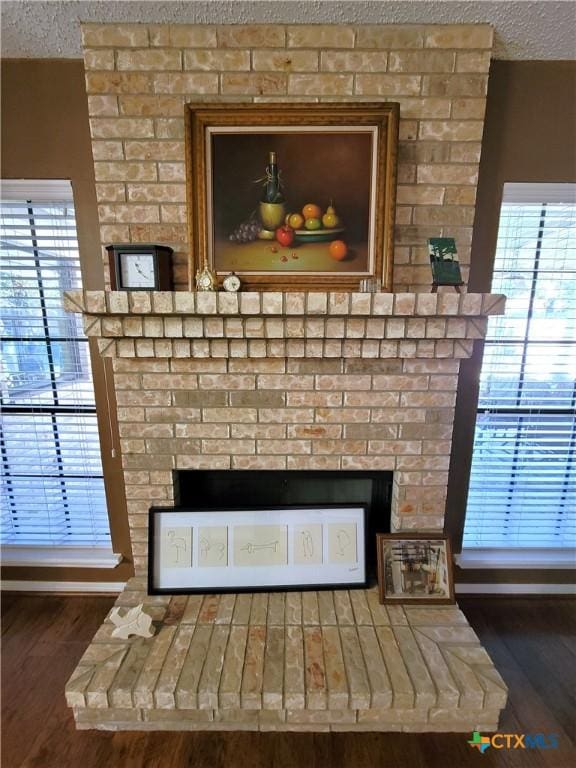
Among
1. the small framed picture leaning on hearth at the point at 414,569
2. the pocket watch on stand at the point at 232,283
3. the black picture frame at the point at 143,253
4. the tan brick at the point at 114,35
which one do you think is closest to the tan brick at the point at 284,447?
the small framed picture leaning on hearth at the point at 414,569

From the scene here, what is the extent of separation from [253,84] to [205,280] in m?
0.75

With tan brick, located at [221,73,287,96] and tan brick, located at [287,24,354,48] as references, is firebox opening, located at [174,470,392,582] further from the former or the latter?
tan brick, located at [287,24,354,48]

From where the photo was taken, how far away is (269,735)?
1.30 metres

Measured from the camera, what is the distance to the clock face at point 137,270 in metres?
1.37

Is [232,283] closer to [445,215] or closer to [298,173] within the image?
[298,173]

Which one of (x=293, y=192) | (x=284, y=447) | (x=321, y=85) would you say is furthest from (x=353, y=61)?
(x=284, y=447)

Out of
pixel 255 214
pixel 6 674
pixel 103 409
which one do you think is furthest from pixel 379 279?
pixel 6 674

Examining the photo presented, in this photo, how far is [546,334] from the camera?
174 cm

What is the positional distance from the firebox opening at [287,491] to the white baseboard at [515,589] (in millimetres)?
601

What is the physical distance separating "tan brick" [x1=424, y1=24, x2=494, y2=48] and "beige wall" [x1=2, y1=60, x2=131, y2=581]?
137 centimetres

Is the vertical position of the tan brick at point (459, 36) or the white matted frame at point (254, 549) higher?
the tan brick at point (459, 36)

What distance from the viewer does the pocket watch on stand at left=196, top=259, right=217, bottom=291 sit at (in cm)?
137

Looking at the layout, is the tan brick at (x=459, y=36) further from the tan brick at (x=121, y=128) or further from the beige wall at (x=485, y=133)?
the tan brick at (x=121, y=128)

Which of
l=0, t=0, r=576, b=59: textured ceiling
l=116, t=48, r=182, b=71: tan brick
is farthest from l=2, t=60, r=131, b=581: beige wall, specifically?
l=116, t=48, r=182, b=71: tan brick
